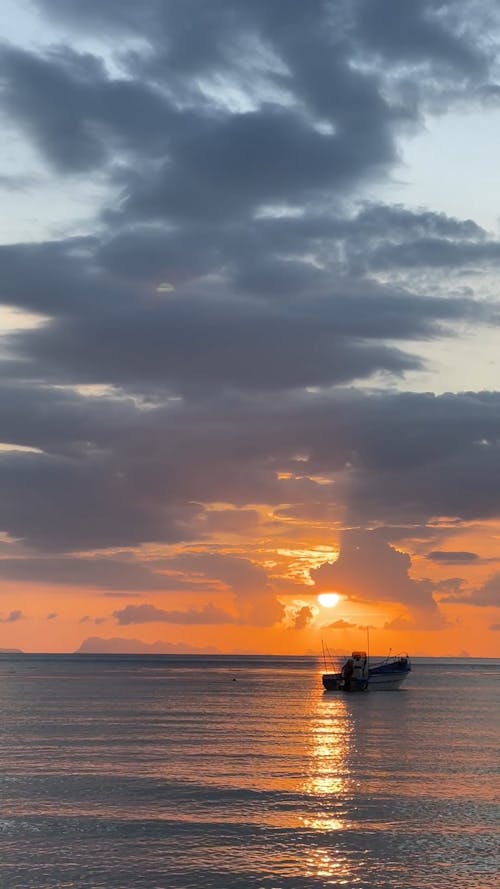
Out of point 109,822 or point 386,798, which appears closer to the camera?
point 109,822

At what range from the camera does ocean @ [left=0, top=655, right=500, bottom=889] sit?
137ft

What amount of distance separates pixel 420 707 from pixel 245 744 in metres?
66.6

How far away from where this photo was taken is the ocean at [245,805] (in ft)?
137

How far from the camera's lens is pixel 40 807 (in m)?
55.4

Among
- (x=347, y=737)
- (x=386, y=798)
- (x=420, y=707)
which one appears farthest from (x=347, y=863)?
(x=420, y=707)

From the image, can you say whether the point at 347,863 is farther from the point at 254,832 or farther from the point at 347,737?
the point at 347,737

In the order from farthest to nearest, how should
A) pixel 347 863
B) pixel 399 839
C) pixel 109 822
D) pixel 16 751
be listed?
pixel 16 751
pixel 109 822
pixel 399 839
pixel 347 863

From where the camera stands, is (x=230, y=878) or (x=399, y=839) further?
(x=399, y=839)

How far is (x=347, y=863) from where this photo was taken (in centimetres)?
4294

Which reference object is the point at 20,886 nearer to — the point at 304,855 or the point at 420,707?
the point at 304,855

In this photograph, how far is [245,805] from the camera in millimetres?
56688

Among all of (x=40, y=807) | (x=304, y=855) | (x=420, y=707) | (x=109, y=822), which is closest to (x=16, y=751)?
(x=40, y=807)

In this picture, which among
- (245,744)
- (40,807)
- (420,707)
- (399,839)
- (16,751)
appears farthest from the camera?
(420,707)

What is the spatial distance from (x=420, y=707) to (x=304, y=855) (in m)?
111
